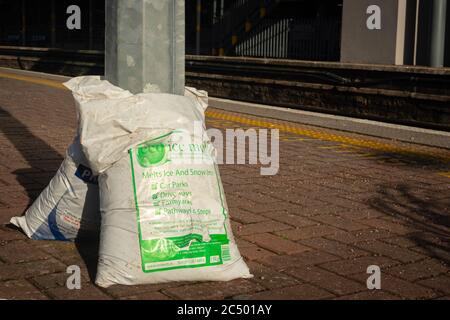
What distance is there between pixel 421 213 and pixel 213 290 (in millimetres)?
2375

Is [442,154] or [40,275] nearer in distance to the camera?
[40,275]

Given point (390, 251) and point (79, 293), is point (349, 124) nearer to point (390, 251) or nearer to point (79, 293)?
point (390, 251)

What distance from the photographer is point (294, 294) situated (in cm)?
364

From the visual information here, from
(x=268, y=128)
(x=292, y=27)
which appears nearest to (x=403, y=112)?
(x=268, y=128)

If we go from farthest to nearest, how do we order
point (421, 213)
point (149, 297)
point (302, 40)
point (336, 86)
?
point (302, 40) < point (336, 86) < point (421, 213) < point (149, 297)

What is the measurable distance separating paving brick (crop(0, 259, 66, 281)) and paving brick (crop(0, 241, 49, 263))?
79 millimetres

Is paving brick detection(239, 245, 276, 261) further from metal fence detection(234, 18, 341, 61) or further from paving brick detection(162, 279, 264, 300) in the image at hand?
metal fence detection(234, 18, 341, 61)

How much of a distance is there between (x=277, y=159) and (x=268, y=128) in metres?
2.62

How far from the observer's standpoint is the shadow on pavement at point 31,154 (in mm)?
4270

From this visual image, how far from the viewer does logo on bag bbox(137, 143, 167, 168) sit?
12.5 feet

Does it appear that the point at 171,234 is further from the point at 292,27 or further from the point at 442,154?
the point at 292,27

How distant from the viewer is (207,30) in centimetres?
2744

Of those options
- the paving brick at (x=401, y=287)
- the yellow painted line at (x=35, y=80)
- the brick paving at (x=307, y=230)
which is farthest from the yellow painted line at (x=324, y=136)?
the yellow painted line at (x=35, y=80)

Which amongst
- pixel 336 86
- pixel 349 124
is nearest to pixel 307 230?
pixel 349 124
